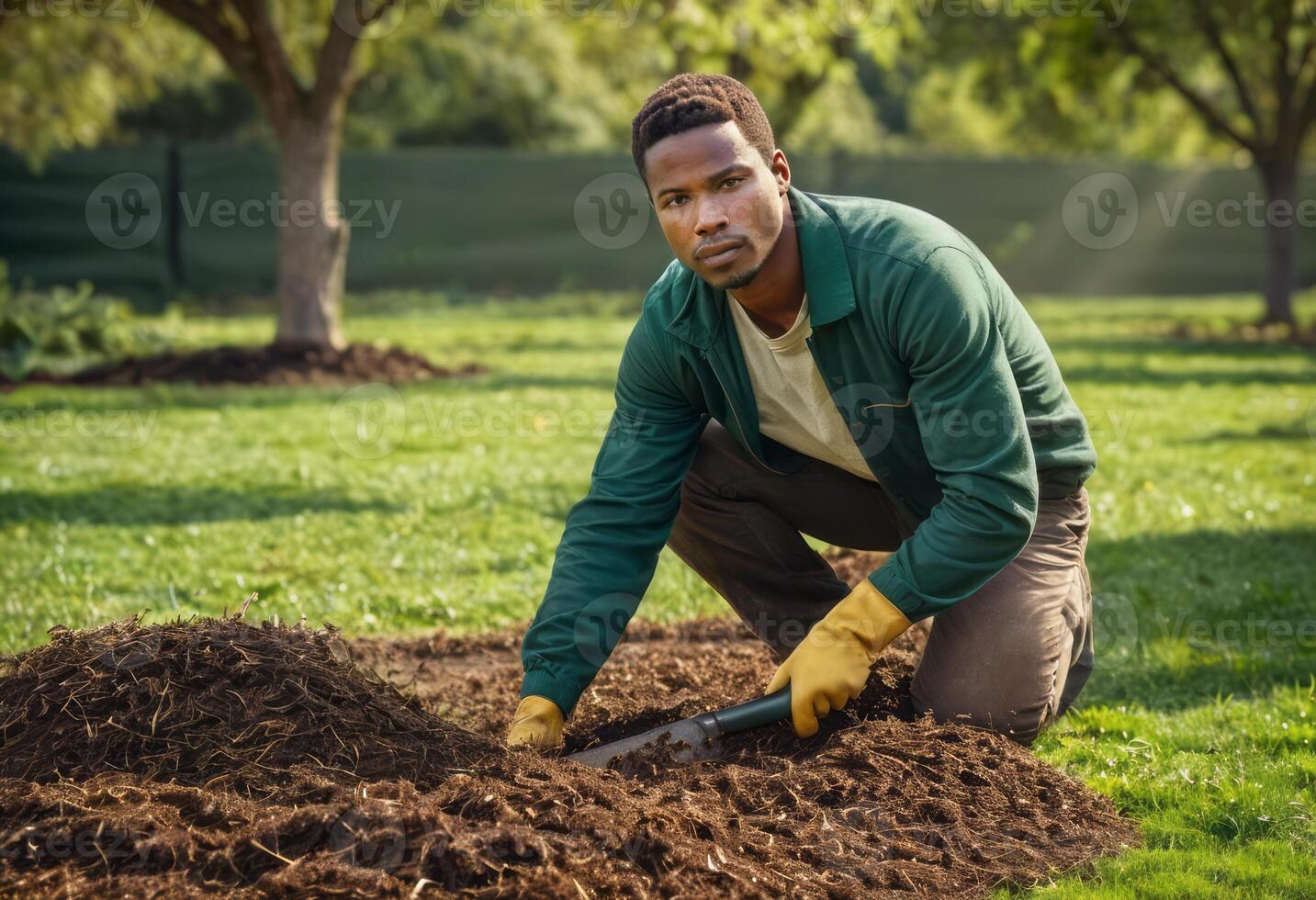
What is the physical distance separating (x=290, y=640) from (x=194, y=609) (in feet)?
5.71

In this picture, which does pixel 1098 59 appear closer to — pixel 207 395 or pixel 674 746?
pixel 207 395

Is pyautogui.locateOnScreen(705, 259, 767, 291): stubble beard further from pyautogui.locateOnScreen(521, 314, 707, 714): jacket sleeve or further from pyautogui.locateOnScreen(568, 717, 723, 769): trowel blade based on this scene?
pyautogui.locateOnScreen(568, 717, 723, 769): trowel blade

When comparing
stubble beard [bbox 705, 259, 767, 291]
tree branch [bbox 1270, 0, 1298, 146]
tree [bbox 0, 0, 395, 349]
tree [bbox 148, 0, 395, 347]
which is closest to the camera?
stubble beard [bbox 705, 259, 767, 291]

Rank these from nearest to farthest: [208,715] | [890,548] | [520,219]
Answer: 1. [208,715]
2. [890,548]
3. [520,219]

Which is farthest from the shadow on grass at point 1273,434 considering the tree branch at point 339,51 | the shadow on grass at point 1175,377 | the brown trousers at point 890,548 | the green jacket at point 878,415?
the tree branch at point 339,51

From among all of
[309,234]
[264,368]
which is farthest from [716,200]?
[309,234]

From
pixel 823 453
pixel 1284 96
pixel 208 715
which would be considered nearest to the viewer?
pixel 208 715

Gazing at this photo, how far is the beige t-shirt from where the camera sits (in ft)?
11.4

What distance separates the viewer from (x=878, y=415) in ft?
11.1

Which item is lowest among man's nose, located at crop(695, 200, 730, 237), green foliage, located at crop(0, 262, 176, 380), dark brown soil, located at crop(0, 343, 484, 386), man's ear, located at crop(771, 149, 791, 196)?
dark brown soil, located at crop(0, 343, 484, 386)

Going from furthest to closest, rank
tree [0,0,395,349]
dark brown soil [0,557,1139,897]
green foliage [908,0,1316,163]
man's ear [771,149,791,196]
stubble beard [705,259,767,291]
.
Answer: green foliage [908,0,1316,163]
tree [0,0,395,349]
man's ear [771,149,791,196]
stubble beard [705,259,767,291]
dark brown soil [0,557,1139,897]

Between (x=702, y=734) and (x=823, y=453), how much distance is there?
0.88 m

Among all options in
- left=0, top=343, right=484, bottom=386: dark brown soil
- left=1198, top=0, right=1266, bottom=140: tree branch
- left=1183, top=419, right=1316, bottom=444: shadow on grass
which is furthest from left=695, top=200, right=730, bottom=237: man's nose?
left=1198, top=0, right=1266, bottom=140: tree branch

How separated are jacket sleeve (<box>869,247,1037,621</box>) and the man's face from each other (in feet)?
1.29
